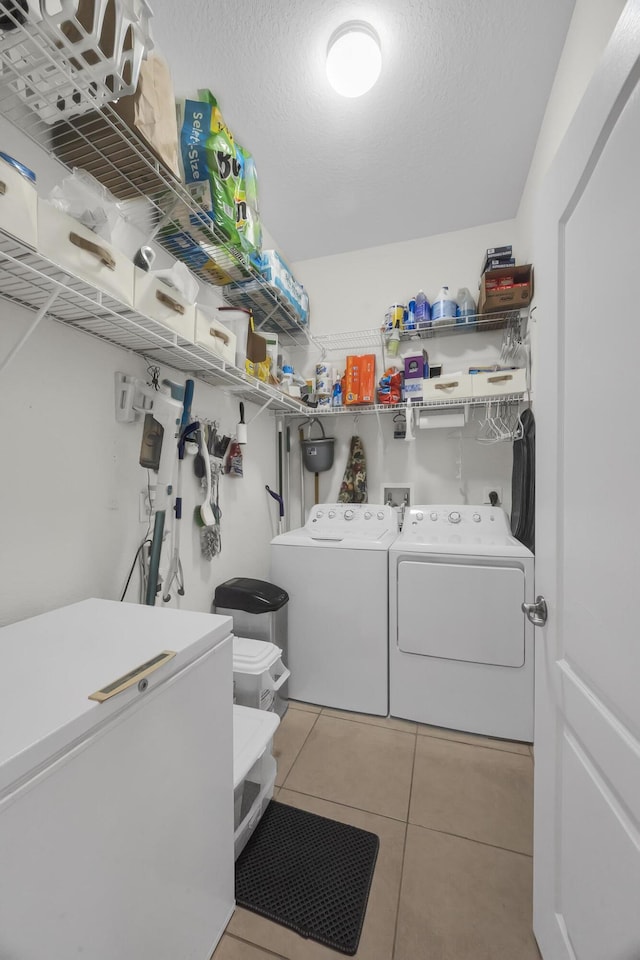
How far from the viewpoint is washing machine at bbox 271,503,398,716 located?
2.02 m

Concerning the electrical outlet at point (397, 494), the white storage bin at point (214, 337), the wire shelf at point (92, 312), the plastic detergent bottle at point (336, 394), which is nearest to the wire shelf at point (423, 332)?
the plastic detergent bottle at point (336, 394)

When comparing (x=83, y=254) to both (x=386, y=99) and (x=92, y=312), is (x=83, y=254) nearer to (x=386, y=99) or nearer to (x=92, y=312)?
(x=92, y=312)

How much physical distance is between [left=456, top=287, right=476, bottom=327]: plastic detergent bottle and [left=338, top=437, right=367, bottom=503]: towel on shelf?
1021 millimetres

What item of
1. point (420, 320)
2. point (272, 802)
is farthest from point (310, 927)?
point (420, 320)

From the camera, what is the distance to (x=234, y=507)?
2195 mm

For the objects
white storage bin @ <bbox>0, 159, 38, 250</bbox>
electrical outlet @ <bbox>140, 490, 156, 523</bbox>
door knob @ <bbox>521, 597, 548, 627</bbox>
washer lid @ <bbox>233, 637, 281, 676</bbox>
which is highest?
white storage bin @ <bbox>0, 159, 38, 250</bbox>

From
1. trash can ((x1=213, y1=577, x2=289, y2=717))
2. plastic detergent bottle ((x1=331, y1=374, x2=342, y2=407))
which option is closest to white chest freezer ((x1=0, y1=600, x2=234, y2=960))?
trash can ((x1=213, y1=577, x2=289, y2=717))

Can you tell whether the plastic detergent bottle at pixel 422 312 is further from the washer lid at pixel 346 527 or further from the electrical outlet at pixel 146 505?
the electrical outlet at pixel 146 505

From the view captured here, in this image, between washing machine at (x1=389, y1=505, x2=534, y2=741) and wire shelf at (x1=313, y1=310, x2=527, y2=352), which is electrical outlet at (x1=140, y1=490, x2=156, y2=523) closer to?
washing machine at (x1=389, y1=505, x2=534, y2=741)

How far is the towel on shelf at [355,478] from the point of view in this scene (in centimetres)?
269

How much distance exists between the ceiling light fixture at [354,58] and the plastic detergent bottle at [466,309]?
121 centimetres

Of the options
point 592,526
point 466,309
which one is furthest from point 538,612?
point 466,309

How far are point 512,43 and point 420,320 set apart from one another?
119 cm

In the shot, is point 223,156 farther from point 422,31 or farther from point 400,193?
point 400,193
